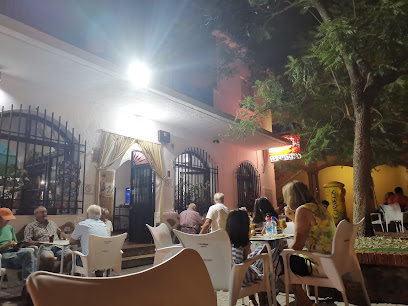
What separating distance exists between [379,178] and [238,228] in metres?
16.1

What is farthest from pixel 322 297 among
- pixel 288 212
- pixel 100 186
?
pixel 100 186

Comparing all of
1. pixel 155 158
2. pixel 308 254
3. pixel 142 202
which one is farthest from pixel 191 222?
pixel 308 254

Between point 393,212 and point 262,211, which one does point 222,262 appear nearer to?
point 262,211

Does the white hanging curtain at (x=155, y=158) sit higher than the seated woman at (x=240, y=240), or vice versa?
the white hanging curtain at (x=155, y=158)

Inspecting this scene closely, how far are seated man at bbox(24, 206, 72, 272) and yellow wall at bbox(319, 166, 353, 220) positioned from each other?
1590cm

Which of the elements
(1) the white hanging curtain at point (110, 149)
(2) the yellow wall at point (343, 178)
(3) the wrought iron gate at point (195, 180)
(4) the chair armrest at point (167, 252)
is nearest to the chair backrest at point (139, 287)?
(4) the chair armrest at point (167, 252)

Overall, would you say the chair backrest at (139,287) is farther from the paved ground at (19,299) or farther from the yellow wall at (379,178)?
the yellow wall at (379,178)

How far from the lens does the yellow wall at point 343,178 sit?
1775cm

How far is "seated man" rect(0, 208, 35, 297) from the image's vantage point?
14.5 feet

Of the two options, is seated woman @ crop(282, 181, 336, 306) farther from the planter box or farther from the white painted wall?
the white painted wall

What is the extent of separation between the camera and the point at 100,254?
13.6ft

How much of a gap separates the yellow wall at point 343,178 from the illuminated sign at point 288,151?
6288mm

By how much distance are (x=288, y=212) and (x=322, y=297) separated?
132cm

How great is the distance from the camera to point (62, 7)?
7.89 meters
